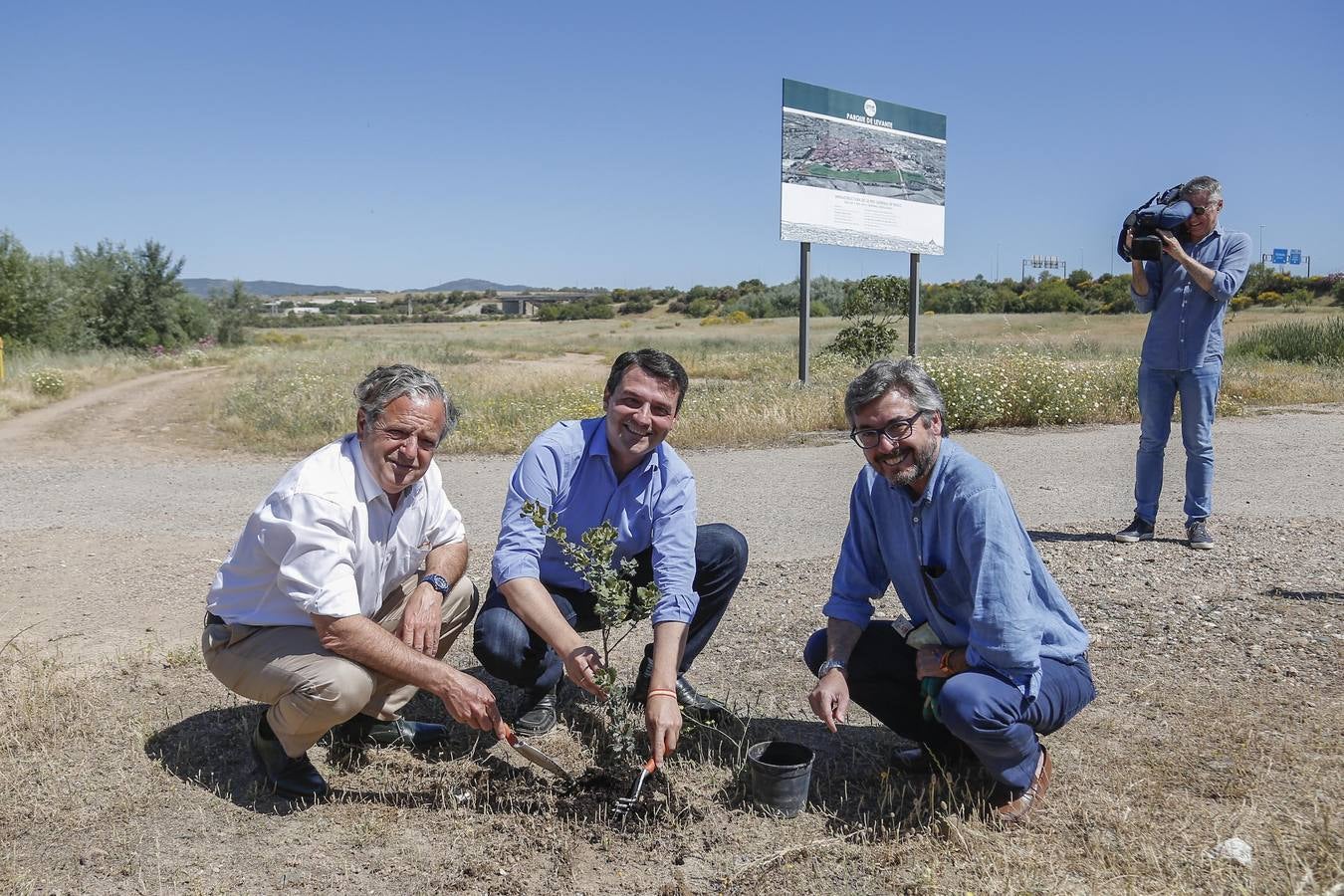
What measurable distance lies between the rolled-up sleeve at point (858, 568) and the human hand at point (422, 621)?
4.41ft

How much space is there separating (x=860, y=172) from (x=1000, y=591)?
13.8 meters

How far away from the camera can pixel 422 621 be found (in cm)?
359

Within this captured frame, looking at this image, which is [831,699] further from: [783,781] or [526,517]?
[526,517]

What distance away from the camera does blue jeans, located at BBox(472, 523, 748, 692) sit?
374cm

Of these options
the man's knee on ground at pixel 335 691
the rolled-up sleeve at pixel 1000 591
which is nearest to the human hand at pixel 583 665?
the man's knee on ground at pixel 335 691

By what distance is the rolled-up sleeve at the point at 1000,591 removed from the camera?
293cm

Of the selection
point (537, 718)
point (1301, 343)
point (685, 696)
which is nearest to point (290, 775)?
point (537, 718)

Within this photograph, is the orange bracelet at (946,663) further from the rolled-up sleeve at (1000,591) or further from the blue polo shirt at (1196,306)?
the blue polo shirt at (1196,306)

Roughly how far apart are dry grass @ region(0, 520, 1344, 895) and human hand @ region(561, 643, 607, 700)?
1.31ft

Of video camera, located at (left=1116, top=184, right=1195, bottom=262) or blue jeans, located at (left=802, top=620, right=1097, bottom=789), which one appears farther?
video camera, located at (left=1116, top=184, right=1195, bottom=262)

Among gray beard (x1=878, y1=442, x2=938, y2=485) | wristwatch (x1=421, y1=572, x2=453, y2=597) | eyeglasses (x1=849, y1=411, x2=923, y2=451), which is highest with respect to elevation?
eyeglasses (x1=849, y1=411, x2=923, y2=451)

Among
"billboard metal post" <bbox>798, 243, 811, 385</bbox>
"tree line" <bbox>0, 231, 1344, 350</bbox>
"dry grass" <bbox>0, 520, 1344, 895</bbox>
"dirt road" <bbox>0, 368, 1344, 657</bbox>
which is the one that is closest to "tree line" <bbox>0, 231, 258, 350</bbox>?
"tree line" <bbox>0, 231, 1344, 350</bbox>

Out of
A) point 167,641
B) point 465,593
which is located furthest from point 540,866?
point 167,641

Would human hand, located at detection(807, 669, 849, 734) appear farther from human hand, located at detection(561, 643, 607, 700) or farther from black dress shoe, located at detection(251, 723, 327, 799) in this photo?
black dress shoe, located at detection(251, 723, 327, 799)
